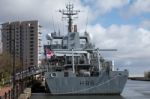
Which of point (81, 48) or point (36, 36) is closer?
point (81, 48)

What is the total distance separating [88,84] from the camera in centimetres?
7781

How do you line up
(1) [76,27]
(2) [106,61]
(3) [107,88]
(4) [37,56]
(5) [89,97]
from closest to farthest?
(5) [89,97], (3) [107,88], (2) [106,61], (1) [76,27], (4) [37,56]

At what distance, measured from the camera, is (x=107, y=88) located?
78625 mm

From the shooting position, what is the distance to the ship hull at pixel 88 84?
77.0 metres

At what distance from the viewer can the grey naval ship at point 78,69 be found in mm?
77188

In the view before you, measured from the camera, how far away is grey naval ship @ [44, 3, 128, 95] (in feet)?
253

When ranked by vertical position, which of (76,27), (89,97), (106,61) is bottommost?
(89,97)

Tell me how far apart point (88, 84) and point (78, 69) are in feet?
17.4

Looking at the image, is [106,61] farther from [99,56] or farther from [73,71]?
[73,71]

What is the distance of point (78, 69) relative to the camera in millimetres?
82375

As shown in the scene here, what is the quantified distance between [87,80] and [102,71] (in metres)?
3.01

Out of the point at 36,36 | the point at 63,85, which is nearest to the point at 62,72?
the point at 63,85

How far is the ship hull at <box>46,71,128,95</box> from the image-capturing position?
77.0 meters

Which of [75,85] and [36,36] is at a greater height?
[36,36]
